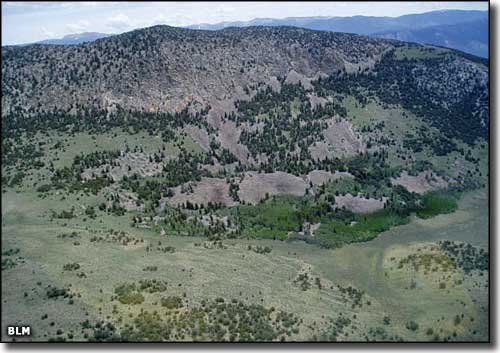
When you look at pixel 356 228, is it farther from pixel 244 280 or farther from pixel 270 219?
pixel 244 280

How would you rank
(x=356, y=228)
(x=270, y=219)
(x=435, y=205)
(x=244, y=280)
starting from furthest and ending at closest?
(x=435, y=205) → (x=270, y=219) → (x=356, y=228) → (x=244, y=280)

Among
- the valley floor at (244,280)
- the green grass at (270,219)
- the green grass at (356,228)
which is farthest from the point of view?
the green grass at (270,219)

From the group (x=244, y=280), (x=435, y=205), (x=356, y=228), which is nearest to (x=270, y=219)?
(x=356, y=228)

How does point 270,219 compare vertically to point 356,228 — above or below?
above

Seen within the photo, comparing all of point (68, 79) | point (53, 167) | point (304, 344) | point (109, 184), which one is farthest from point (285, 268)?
point (68, 79)

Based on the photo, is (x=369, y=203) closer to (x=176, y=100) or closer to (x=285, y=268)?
(x=285, y=268)

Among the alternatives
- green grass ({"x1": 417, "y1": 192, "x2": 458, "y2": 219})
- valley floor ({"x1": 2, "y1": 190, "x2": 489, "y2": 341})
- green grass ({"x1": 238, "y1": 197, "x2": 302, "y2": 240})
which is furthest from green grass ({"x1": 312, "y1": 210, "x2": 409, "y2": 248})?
green grass ({"x1": 238, "y1": 197, "x2": 302, "y2": 240})

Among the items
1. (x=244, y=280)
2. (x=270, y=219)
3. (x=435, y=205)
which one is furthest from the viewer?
(x=435, y=205)

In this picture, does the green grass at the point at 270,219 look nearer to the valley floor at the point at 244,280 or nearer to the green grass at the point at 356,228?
the valley floor at the point at 244,280

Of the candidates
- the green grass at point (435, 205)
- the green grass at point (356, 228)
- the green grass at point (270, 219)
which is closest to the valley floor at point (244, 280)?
the green grass at point (356, 228)

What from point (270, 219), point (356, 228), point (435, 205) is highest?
point (270, 219)

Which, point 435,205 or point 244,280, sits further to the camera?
point 435,205
